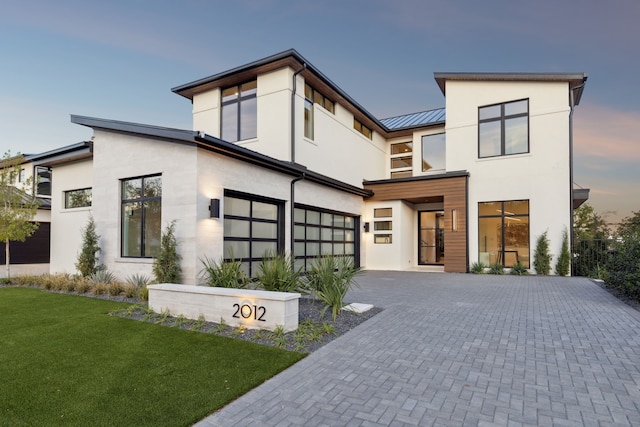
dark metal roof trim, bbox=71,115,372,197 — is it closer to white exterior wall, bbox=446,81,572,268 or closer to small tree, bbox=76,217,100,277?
small tree, bbox=76,217,100,277

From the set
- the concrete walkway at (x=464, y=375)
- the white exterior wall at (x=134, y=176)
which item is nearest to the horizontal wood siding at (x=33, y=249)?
the white exterior wall at (x=134, y=176)

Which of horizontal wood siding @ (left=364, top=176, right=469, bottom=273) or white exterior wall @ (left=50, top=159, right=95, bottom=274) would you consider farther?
horizontal wood siding @ (left=364, top=176, right=469, bottom=273)

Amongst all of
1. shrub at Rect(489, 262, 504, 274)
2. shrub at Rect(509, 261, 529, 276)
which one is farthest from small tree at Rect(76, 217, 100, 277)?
shrub at Rect(509, 261, 529, 276)

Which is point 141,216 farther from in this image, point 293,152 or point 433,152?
point 433,152

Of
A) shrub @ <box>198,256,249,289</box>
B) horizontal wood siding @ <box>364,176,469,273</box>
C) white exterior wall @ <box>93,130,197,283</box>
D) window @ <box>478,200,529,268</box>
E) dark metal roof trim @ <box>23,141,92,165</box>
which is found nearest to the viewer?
shrub @ <box>198,256,249,289</box>

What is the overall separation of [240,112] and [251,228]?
5840 mm

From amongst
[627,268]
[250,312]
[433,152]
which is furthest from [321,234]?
[627,268]

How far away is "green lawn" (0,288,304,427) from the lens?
9.88 ft

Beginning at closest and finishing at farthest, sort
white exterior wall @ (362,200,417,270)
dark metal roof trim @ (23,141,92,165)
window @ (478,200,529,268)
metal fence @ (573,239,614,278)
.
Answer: dark metal roof trim @ (23,141,92,165) < metal fence @ (573,239,614,278) < window @ (478,200,529,268) < white exterior wall @ (362,200,417,270)

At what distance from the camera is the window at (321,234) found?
12.6 metres

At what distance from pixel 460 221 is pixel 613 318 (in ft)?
28.9

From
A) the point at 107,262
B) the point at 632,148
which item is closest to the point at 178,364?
the point at 107,262

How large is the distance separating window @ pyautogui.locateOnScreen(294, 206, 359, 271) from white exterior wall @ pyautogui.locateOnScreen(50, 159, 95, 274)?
23.5 feet

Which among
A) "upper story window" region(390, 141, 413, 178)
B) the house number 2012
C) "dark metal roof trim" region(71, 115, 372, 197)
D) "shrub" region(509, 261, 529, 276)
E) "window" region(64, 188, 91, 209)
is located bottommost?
"shrub" region(509, 261, 529, 276)
